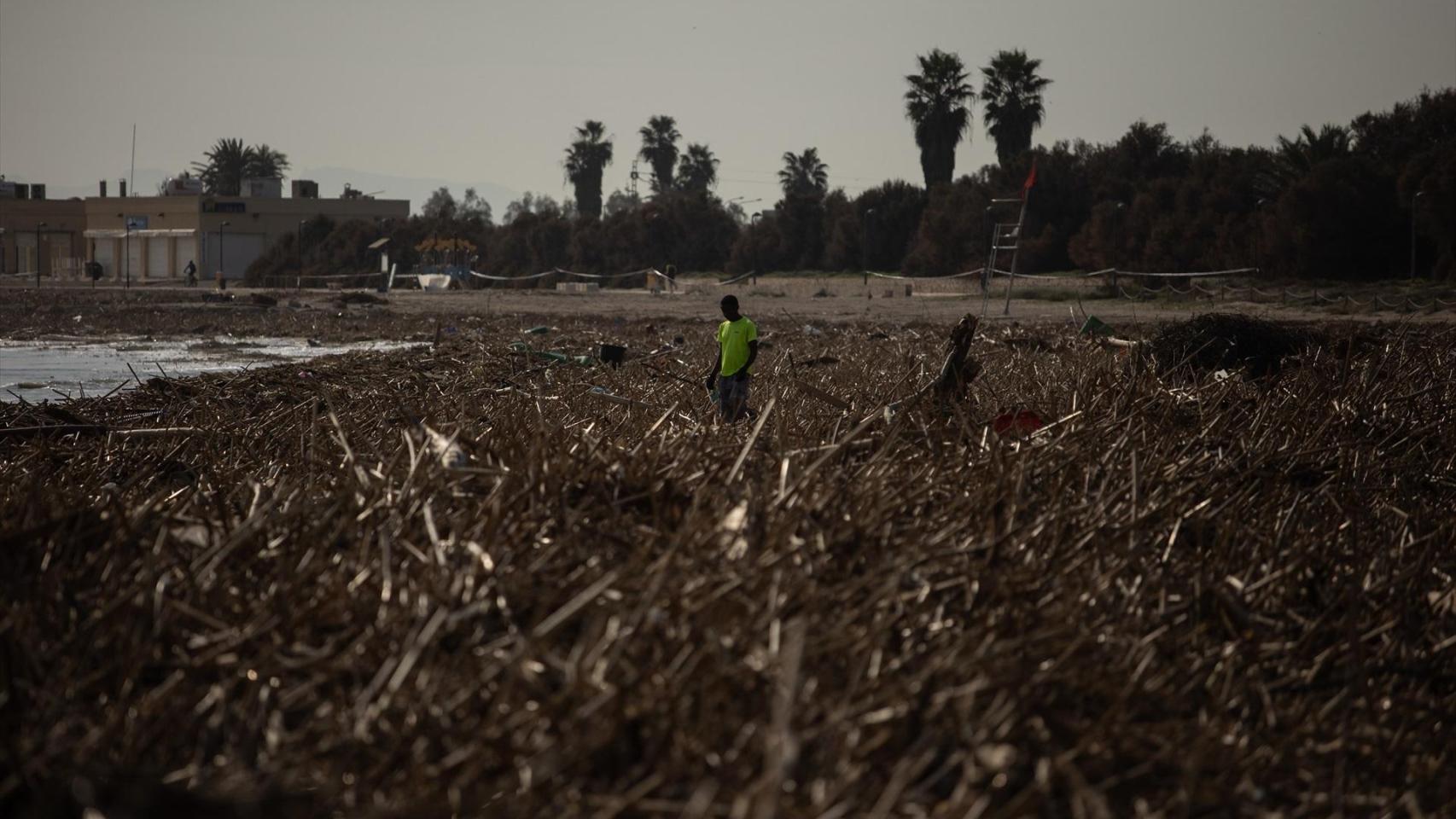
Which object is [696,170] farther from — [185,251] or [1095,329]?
[1095,329]

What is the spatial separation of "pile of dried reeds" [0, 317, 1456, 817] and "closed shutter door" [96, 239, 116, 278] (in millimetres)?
97177

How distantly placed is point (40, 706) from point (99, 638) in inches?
10.6

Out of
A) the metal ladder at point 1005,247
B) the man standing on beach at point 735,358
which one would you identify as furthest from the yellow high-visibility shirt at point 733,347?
the metal ladder at point 1005,247

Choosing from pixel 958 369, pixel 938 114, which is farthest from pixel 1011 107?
pixel 958 369

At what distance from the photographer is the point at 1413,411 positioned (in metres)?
7.38

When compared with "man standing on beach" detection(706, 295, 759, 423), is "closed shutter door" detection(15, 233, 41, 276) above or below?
above

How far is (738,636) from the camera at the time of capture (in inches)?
121

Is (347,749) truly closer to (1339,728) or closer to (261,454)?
(1339,728)

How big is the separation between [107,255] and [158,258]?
6.51 meters

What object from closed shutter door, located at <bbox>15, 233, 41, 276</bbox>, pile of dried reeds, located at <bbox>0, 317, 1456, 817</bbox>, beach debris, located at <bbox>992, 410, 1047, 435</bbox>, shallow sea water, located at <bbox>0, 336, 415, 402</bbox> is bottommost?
shallow sea water, located at <bbox>0, 336, 415, 402</bbox>

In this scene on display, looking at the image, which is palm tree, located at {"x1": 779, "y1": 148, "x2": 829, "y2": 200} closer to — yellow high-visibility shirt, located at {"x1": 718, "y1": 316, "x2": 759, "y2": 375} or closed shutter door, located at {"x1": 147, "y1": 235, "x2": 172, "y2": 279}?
closed shutter door, located at {"x1": 147, "y1": 235, "x2": 172, "y2": 279}

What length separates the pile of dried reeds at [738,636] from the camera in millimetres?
2717

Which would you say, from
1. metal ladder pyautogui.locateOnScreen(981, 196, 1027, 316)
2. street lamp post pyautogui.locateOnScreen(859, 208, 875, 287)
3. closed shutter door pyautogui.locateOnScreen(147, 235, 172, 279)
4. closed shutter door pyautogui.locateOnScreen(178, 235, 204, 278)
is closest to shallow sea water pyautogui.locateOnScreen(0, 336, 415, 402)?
metal ladder pyautogui.locateOnScreen(981, 196, 1027, 316)

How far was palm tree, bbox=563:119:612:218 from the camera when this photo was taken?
4112 inches
